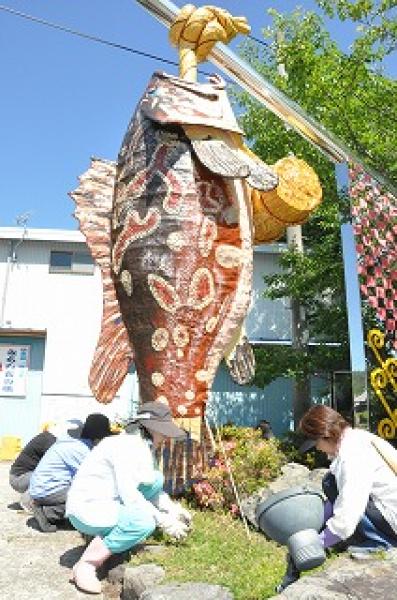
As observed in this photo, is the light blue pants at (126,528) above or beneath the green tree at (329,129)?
beneath

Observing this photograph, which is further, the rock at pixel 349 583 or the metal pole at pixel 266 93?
the metal pole at pixel 266 93

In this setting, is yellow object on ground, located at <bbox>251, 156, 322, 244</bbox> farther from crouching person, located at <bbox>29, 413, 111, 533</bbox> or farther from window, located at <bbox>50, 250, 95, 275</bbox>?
window, located at <bbox>50, 250, 95, 275</bbox>

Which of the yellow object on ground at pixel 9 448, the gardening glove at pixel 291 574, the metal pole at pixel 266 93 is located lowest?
the yellow object on ground at pixel 9 448

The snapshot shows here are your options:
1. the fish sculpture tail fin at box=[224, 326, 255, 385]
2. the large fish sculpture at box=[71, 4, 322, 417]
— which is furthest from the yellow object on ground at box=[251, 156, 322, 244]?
the fish sculpture tail fin at box=[224, 326, 255, 385]

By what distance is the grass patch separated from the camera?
3.42 m

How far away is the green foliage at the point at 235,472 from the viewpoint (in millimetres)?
5586

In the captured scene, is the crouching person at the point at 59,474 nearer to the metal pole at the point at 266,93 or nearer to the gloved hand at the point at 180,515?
the gloved hand at the point at 180,515

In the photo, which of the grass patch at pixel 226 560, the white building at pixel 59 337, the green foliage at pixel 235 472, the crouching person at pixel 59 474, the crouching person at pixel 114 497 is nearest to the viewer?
the grass patch at pixel 226 560

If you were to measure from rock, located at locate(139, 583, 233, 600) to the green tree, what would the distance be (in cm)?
720

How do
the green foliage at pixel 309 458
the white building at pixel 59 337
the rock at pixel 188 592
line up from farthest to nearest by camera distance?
the white building at pixel 59 337 → the green foliage at pixel 309 458 → the rock at pixel 188 592

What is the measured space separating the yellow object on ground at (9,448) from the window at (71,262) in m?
4.19

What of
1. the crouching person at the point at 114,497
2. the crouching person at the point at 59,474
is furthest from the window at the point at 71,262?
the crouching person at the point at 114,497

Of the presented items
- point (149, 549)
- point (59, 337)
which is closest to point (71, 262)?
point (59, 337)

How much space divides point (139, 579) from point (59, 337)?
438 inches
